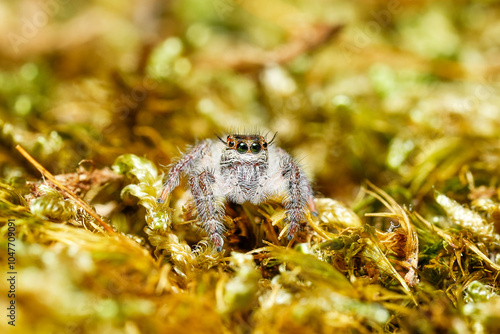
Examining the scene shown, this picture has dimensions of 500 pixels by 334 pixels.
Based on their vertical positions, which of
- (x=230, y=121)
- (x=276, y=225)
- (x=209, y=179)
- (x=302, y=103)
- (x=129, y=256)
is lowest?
(x=129, y=256)

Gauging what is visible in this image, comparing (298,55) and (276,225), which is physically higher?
(298,55)

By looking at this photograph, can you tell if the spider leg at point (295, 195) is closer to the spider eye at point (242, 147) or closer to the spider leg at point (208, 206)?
the spider eye at point (242, 147)

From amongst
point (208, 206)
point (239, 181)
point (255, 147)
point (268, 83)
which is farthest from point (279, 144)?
point (208, 206)

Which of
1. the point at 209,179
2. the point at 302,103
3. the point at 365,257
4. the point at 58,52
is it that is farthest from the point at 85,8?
the point at 365,257

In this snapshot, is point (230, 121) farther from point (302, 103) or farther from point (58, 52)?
point (58, 52)

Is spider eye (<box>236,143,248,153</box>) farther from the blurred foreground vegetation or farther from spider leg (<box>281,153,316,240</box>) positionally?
the blurred foreground vegetation

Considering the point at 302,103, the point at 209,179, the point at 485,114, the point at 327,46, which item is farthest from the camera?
the point at 327,46

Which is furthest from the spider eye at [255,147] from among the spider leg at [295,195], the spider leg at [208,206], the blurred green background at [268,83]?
the blurred green background at [268,83]
